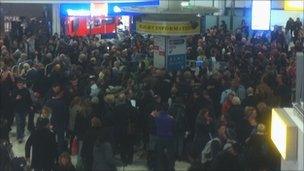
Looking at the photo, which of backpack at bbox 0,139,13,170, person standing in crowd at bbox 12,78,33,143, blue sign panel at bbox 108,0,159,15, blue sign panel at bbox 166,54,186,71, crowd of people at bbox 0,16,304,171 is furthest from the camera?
blue sign panel at bbox 108,0,159,15

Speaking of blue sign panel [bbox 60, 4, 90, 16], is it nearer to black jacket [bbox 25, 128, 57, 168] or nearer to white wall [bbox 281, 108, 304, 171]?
black jacket [bbox 25, 128, 57, 168]

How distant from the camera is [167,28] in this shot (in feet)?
62.5

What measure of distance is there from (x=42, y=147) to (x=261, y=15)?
1965 centimetres

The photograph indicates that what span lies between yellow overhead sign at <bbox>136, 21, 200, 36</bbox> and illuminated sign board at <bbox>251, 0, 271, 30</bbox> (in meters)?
9.75

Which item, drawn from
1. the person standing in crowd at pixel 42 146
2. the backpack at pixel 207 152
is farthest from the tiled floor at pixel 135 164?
the backpack at pixel 207 152

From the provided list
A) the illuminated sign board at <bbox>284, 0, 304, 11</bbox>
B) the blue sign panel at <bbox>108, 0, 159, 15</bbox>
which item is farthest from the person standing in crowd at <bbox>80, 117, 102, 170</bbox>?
the illuminated sign board at <bbox>284, 0, 304, 11</bbox>

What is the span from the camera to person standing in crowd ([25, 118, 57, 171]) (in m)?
10.8

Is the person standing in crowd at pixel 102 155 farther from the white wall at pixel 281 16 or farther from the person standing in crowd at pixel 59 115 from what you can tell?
the white wall at pixel 281 16

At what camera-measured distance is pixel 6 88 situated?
46.4 feet

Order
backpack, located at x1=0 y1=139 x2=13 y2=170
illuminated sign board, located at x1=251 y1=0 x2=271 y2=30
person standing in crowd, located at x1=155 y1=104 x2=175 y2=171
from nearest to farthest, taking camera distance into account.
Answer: backpack, located at x1=0 y1=139 x2=13 y2=170
person standing in crowd, located at x1=155 y1=104 x2=175 y2=171
illuminated sign board, located at x1=251 y1=0 x2=271 y2=30

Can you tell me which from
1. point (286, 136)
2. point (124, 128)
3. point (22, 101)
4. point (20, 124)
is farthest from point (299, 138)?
point (20, 124)

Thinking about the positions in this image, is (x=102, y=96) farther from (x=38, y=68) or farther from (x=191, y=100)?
(x=38, y=68)

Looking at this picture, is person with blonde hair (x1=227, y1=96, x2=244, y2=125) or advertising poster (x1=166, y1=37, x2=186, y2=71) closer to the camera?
person with blonde hair (x1=227, y1=96, x2=244, y2=125)

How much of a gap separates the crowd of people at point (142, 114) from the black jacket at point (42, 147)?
17 mm
